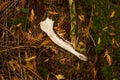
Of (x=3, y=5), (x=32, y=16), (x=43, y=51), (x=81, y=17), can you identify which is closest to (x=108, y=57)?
(x=81, y=17)

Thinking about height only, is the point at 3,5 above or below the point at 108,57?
above

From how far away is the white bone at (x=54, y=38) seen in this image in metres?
2.58

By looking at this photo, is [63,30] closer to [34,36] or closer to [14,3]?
[34,36]

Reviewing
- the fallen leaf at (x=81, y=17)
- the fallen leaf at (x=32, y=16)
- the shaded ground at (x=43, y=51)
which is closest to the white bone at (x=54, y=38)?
the shaded ground at (x=43, y=51)

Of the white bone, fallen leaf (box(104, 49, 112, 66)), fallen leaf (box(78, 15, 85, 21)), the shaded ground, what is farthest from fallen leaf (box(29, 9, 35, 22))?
fallen leaf (box(104, 49, 112, 66))

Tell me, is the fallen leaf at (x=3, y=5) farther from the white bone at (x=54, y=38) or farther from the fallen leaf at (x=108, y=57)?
the fallen leaf at (x=108, y=57)

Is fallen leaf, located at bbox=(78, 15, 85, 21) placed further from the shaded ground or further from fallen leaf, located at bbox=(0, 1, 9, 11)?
fallen leaf, located at bbox=(0, 1, 9, 11)

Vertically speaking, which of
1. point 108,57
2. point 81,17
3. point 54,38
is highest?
point 81,17

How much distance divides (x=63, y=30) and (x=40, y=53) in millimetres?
346

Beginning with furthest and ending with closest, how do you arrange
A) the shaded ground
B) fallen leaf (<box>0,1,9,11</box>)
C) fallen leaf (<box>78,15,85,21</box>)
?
fallen leaf (<box>78,15,85,21</box>)
fallen leaf (<box>0,1,9,11</box>)
the shaded ground

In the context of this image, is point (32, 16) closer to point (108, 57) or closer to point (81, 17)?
point (81, 17)

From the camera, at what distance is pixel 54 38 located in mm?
2590

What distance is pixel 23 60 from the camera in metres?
2.56

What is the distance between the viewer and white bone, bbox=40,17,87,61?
2.58 meters
